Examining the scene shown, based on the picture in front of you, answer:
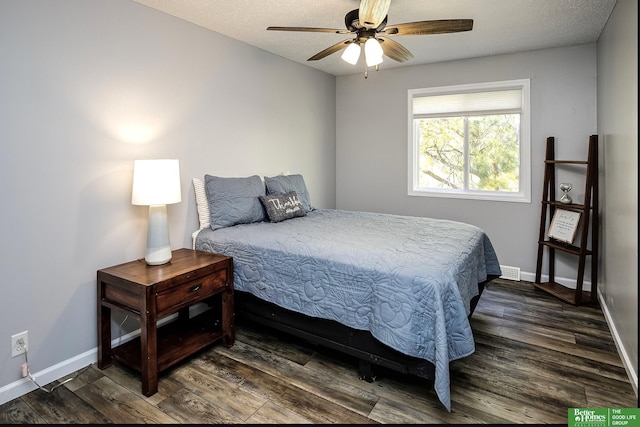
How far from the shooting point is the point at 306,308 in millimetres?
2289

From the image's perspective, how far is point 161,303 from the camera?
6.81 ft

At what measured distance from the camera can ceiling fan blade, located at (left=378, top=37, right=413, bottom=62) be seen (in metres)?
2.49

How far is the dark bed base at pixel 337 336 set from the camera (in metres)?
1.97

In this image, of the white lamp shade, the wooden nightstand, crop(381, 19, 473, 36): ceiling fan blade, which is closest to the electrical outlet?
the wooden nightstand

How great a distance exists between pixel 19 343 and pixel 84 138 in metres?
1.23

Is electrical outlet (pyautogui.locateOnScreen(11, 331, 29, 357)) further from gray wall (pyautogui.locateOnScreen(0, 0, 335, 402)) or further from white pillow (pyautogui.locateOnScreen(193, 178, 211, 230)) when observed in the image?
white pillow (pyautogui.locateOnScreen(193, 178, 211, 230))

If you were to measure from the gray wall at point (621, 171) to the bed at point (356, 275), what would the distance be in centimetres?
83

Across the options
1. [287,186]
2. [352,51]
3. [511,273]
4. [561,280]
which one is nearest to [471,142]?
[511,273]

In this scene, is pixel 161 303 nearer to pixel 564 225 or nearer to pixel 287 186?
pixel 287 186

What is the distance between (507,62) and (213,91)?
2.95 meters

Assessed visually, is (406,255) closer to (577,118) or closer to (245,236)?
(245,236)

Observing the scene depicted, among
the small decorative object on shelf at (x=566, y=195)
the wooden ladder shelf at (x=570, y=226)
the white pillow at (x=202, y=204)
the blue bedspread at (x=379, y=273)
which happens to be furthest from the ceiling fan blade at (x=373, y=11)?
the small decorative object on shelf at (x=566, y=195)

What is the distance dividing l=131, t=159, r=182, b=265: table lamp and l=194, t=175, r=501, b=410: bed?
0.48 m

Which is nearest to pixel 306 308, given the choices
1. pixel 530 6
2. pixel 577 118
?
pixel 530 6
